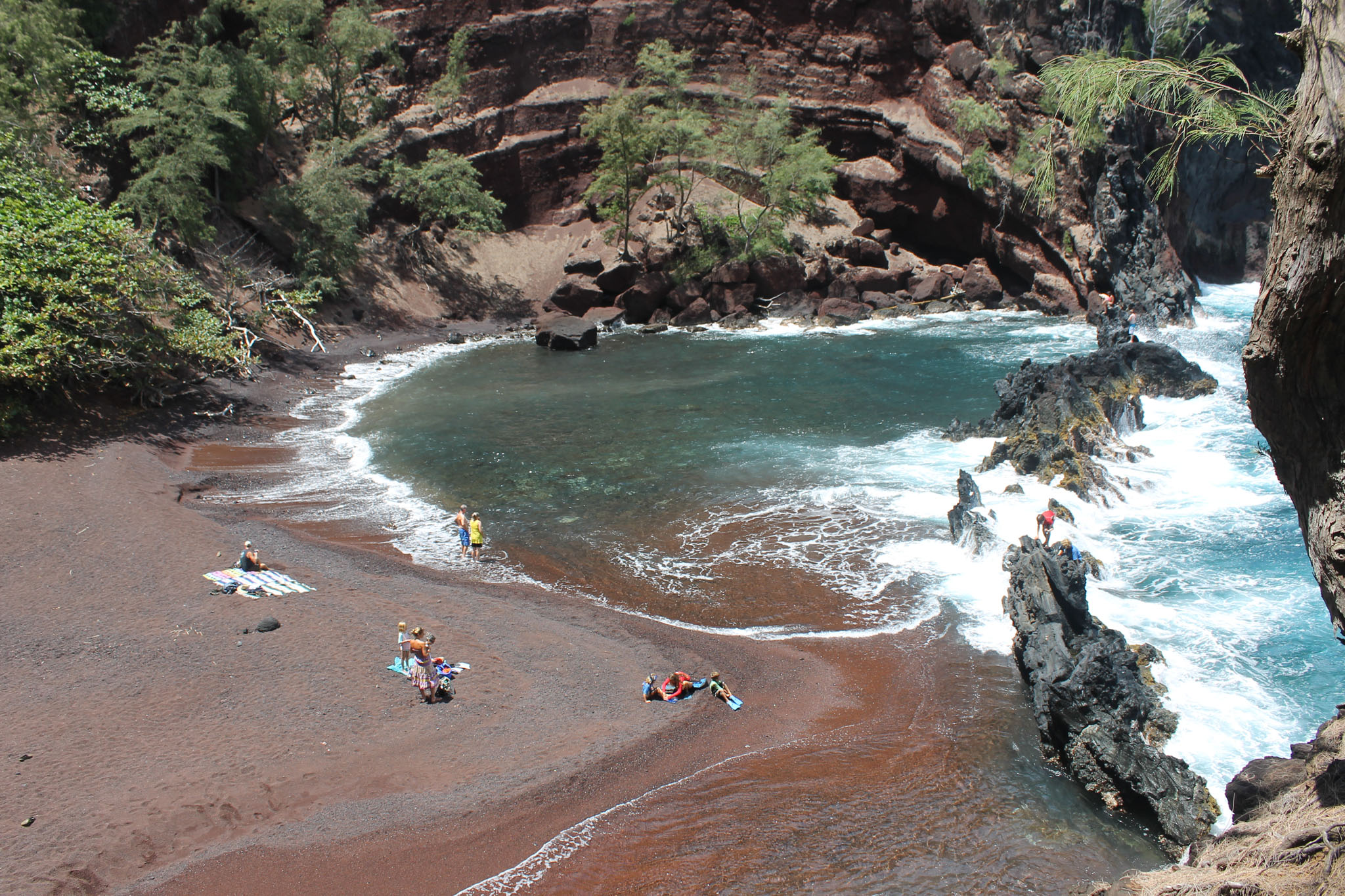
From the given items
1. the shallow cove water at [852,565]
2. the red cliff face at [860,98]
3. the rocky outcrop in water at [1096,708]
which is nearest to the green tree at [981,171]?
Answer: the red cliff face at [860,98]

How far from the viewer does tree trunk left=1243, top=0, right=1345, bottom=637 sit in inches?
199

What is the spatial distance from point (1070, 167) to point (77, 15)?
46737 mm

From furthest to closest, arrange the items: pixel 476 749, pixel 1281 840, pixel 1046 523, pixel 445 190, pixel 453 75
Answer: pixel 453 75
pixel 445 190
pixel 1046 523
pixel 476 749
pixel 1281 840

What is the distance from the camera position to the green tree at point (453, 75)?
156 feet

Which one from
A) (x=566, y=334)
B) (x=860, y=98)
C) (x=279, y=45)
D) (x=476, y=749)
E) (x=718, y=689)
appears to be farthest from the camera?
(x=860, y=98)

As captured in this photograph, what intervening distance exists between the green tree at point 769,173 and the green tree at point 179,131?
996 inches

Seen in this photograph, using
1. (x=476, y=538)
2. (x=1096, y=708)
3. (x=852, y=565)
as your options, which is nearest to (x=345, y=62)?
(x=476, y=538)

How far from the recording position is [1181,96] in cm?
702

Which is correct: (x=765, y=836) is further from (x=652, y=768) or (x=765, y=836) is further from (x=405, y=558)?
(x=405, y=558)

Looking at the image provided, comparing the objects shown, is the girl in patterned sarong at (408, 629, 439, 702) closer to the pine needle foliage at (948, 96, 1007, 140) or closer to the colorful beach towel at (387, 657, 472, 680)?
the colorful beach towel at (387, 657, 472, 680)

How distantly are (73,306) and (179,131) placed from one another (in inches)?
611

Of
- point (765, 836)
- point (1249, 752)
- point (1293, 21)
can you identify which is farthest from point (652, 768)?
point (1293, 21)

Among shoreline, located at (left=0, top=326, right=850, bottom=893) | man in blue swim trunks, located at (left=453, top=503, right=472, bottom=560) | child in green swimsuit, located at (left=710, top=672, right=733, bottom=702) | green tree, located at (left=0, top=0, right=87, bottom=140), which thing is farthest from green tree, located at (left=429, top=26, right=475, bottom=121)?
child in green swimsuit, located at (left=710, top=672, right=733, bottom=702)

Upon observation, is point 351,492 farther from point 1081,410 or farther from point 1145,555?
point 1081,410
